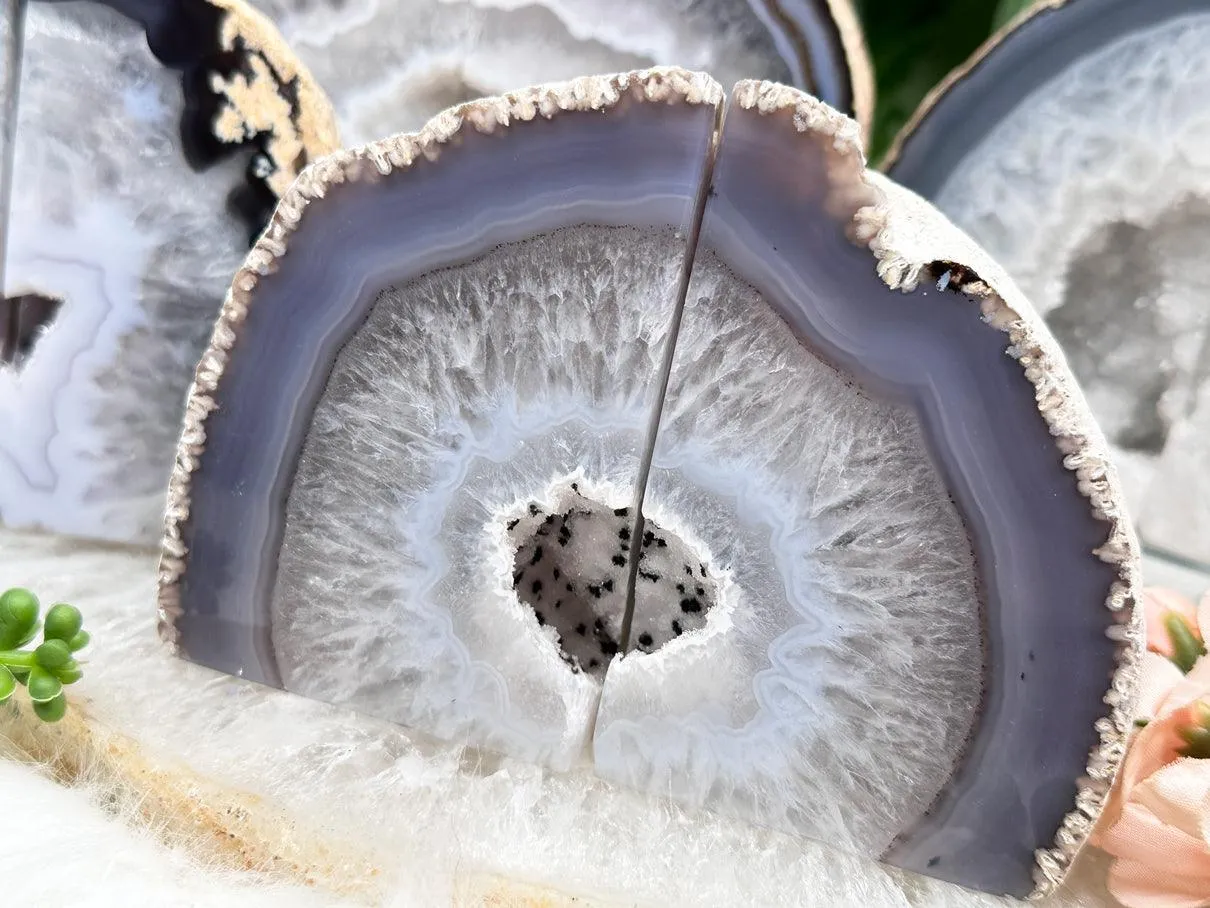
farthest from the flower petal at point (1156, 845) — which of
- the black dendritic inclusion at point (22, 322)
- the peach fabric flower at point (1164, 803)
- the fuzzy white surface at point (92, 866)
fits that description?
the black dendritic inclusion at point (22, 322)

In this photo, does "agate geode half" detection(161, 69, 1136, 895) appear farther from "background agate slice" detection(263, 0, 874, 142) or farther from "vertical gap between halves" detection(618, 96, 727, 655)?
"background agate slice" detection(263, 0, 874, 142)

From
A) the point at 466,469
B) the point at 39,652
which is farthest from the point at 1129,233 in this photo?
the point at 39,652

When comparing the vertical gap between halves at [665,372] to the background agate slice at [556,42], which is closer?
the vertical gap between halves at [665,372]

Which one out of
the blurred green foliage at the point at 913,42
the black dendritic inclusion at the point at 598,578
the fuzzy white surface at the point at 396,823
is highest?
the blurred green foliage at the point at 913,42

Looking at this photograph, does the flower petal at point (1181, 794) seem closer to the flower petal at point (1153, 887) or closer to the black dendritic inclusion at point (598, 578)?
the flower petal at point (1153, 887)

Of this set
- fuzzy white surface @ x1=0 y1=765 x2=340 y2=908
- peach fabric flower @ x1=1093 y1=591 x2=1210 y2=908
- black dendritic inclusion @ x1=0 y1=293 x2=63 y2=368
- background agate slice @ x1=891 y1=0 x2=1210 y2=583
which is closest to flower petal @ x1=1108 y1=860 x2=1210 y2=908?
peach fabric flower @ x1=1093 y1=591 x2=1210 y2=908

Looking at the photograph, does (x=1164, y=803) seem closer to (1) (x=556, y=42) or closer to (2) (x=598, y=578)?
(2) (x=598, y=578)

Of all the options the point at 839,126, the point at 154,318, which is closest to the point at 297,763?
the point at 154,318
